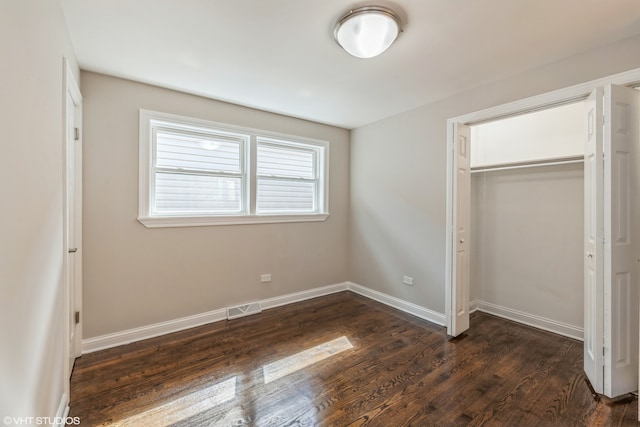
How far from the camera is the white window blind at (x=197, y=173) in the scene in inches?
116

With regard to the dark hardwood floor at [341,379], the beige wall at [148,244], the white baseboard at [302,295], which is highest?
the beige wall at [148,244]

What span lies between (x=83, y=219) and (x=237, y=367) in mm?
1903

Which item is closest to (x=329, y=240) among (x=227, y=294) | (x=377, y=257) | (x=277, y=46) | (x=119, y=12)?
(x=377, y=257)

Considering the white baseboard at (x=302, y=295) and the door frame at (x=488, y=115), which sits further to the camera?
the white baseboard at (x=302, y=295)

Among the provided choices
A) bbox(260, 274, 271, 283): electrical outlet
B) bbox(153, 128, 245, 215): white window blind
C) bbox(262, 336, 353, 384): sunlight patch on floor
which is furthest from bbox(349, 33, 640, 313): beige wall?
bbox(153, 128, 245, 215): white window blind

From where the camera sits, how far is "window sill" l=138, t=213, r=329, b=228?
283 centimetres

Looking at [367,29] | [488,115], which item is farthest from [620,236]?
[367,29]

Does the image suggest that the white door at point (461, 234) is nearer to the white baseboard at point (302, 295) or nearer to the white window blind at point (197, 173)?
the white baseboard at point (302, 295)

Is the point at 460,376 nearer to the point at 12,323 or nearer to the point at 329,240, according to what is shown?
the point at 329,240

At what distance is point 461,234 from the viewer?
116 inches

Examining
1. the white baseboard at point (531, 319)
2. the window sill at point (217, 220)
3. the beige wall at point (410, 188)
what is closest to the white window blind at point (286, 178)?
the window sill at point (217, 220)

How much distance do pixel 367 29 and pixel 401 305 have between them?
3.11m

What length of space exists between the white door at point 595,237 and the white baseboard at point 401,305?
1294 mm

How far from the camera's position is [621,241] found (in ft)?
6.30
